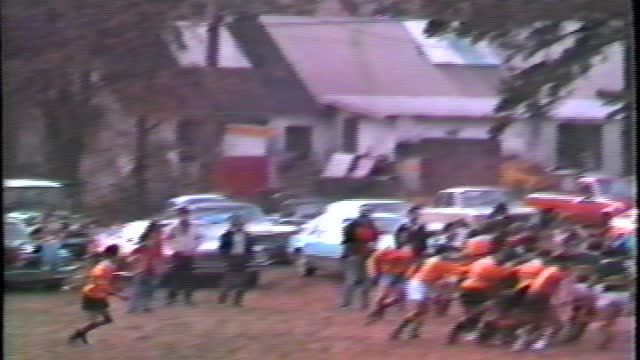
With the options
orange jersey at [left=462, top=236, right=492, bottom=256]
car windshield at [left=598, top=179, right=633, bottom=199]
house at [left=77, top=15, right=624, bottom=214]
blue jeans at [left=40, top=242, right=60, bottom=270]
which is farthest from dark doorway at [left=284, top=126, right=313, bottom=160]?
car windshield at [left=598, top=179, right=633, bottom=199]

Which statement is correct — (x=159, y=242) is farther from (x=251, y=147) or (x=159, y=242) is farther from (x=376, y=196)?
(x=376, y=196)

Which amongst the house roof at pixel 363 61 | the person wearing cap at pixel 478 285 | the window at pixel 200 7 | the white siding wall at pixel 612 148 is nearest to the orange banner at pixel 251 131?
the house roof at pixel 363 61

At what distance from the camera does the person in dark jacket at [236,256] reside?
4098 millimetres

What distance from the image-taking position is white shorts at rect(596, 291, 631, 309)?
416 cm

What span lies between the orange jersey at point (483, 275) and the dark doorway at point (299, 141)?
787 millimetres

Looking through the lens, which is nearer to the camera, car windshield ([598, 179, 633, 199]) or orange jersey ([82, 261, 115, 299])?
orange jersey ([82, 261, 115, 299])

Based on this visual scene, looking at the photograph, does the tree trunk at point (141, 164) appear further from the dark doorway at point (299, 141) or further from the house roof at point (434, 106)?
the house roof at point (434, 106)

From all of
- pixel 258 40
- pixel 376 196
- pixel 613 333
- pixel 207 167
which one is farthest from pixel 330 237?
pixel 613 333

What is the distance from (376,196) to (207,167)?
0.67m

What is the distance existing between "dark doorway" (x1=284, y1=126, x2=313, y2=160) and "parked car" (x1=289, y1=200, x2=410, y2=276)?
0.23 metres

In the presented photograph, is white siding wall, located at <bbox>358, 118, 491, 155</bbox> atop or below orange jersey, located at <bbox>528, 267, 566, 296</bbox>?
atop

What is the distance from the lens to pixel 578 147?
13.6ft

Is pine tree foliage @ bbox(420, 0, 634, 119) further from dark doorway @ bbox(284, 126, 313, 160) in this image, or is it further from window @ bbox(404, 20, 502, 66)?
dark doorway @ bbox(284, 126, 313, 160)

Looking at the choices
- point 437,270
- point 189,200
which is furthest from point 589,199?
point 189,200
